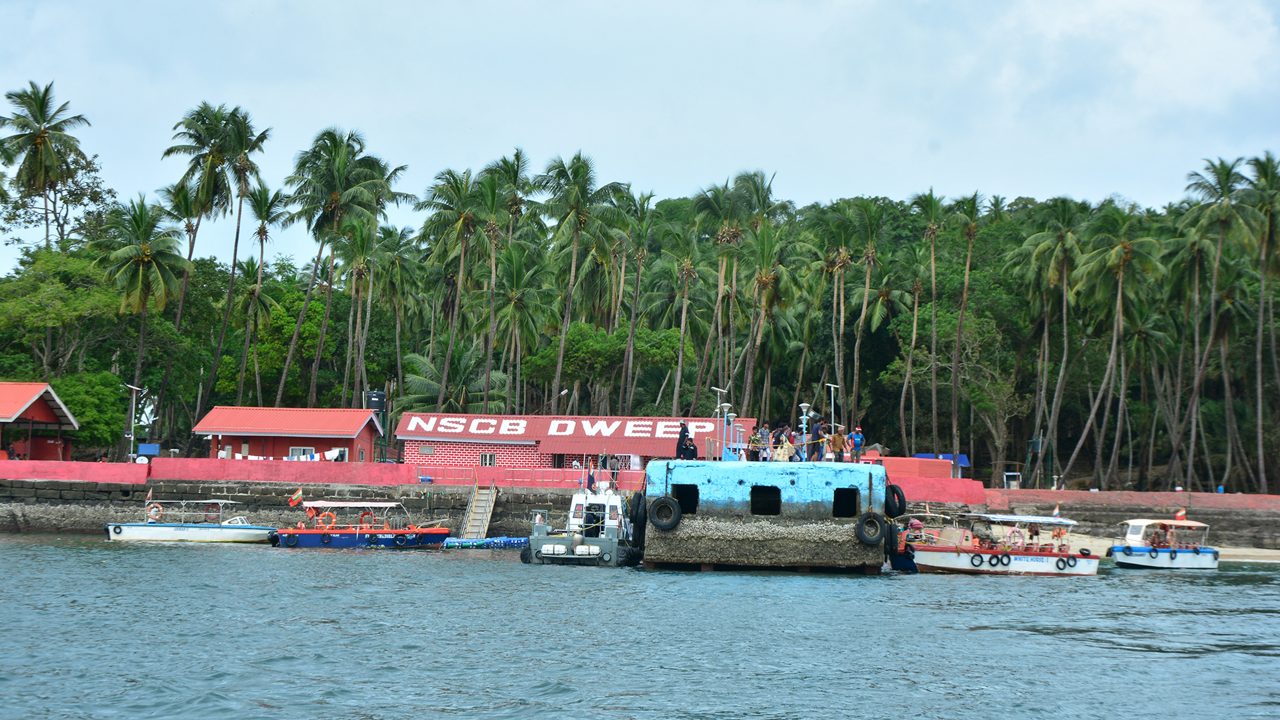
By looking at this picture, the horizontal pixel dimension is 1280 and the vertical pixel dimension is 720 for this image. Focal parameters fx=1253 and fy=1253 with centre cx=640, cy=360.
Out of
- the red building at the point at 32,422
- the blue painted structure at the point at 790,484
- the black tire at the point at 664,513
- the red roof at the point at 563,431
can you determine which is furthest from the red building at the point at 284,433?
the blue painted structure at the point at 790,484

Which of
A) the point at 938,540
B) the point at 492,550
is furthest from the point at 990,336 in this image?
the point at 492,550

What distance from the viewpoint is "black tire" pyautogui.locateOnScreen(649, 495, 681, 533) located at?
38469 millimetres

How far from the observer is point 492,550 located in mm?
48750

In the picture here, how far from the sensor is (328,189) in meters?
70.1

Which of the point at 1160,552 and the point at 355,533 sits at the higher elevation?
the point at 355,533

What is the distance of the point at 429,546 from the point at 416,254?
143 feet

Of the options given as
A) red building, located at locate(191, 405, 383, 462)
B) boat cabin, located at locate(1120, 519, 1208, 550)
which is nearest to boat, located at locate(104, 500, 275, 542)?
red building, located at locate(191, 405, 383, 462)

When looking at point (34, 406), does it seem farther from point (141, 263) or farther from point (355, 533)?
point (355, 533)

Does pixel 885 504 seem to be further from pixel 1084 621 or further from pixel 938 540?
pixel 1084 621

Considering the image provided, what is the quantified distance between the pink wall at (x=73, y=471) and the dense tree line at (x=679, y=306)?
7491mm

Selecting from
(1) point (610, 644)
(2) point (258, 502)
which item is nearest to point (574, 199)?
(2) point (258, 502)

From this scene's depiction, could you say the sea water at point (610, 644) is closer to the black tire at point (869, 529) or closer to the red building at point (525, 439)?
the black tire at point (869, 529)

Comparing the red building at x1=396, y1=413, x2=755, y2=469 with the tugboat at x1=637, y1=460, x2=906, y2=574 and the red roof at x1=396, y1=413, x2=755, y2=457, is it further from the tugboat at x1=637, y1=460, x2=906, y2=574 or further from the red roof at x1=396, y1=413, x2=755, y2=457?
the tugboat at x1=637, y1=460, x2=906, y2=574

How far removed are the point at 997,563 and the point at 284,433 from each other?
32.4 m
